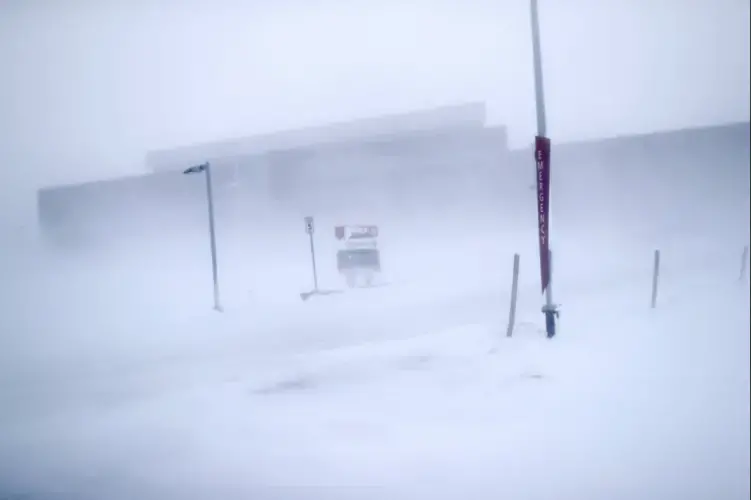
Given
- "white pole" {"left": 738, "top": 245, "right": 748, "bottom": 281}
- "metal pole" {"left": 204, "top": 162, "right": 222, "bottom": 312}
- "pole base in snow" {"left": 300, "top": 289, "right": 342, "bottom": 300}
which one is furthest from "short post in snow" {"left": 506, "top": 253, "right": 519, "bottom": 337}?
"metal pole" {"left": 204, "top": 162, "right": 222, "bottom": 312}

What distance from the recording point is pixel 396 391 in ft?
5.10

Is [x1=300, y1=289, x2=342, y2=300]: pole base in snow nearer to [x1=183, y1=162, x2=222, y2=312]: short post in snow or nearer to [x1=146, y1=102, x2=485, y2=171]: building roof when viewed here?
[x1=183, y1=162, x2=222, y2=312]: short post in snow

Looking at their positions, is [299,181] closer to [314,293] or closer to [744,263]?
[314,293]

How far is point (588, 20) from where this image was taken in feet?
5.24

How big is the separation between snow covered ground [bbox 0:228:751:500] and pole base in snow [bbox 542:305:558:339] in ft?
0.10

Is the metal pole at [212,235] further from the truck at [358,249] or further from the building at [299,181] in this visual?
the truck at [358,249]

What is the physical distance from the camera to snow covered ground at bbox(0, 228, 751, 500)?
1.43 meters

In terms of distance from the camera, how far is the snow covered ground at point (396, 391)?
1429 millimetres

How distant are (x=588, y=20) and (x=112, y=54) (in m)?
1.56

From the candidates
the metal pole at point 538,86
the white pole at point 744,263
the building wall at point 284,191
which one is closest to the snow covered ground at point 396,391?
the white pole at point 744,263

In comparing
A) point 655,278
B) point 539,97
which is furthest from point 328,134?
point 655,278

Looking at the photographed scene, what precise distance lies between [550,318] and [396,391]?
1.83ft

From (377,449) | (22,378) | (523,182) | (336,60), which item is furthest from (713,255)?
(22,378)

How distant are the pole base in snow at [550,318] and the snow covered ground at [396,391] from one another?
3 cm
